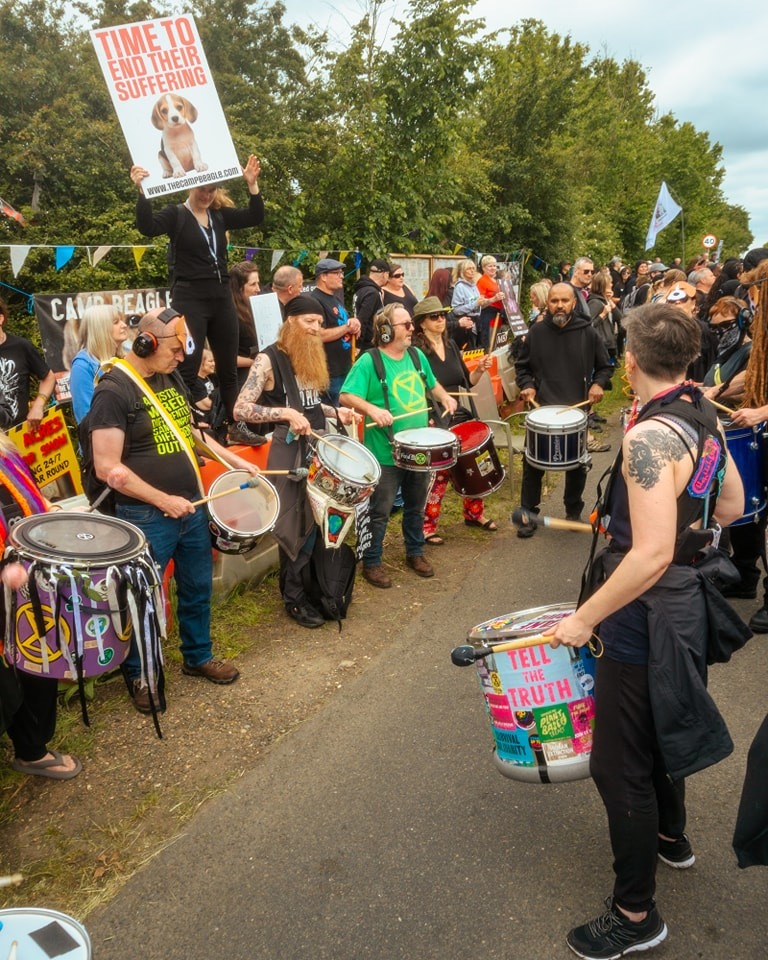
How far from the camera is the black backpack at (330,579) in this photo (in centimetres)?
451

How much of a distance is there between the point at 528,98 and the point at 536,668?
61.6 feet

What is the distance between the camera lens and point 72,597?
2.71 metres

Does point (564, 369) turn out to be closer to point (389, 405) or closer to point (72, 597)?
point (389, 405)

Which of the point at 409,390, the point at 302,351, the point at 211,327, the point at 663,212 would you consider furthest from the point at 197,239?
the point at 663,212

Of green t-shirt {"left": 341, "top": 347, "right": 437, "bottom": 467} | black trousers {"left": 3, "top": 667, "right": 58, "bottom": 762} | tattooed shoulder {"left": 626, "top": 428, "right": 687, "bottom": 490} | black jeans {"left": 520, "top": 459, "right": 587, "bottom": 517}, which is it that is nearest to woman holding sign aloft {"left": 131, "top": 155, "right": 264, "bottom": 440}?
green t-shirt {"left": 341, "top": 347, "right": 437, "bottom": 467}

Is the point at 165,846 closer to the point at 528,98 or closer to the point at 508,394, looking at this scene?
the point at 508,394

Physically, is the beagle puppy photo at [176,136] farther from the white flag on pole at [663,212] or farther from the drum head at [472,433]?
the white flag on pole at [663,212]

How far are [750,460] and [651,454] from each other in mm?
2786

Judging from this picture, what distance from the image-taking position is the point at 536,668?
2.31 metres

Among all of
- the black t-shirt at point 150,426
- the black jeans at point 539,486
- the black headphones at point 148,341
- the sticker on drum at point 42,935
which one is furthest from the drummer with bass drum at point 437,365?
the sticker on drum at point 42,935

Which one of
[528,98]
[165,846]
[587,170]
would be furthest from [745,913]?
[587,170]

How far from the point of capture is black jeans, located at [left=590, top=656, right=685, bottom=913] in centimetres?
218

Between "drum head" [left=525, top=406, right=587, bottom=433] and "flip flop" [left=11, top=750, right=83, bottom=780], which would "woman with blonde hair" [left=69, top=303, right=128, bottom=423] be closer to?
"flip flop" [left=11, top=750, right=83, bottom=780]

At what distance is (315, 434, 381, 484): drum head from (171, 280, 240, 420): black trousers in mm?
1059
